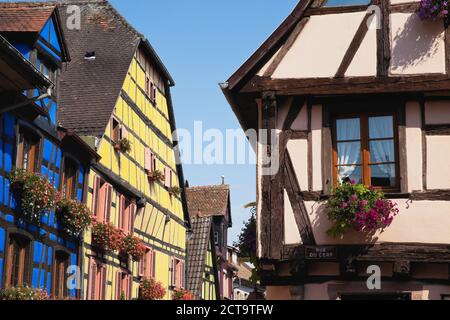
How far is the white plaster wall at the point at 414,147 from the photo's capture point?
36.0ft

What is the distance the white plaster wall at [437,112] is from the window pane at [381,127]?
52cm

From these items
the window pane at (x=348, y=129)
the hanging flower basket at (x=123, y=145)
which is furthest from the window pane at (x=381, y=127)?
the hanging flower basket at (x=123, y=145)

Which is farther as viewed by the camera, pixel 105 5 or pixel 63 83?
pixel 105 5

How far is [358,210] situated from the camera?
10523mm

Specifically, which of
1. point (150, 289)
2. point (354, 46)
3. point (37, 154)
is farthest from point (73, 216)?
point (354, 46)

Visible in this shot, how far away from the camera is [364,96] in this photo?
11.5 meters

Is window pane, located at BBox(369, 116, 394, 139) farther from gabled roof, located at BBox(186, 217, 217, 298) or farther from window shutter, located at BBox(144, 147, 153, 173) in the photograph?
gabled roof, located at BBox(186, 217, 217, 298)

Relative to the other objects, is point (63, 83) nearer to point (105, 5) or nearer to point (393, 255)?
point (105, 5)

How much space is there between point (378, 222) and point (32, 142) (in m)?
8.43

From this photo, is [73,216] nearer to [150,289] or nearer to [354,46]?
[150,289]

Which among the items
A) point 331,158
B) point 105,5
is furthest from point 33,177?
point 105,5

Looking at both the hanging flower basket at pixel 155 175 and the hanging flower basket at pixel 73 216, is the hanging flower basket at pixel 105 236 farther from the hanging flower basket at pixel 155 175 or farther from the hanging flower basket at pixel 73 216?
the hanging flower basket at pixel 155 175

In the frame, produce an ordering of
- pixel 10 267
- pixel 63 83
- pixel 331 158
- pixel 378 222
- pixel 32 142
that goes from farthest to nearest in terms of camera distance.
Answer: pixel 63 83 → pixel 32 142 → pixel 10 267 → pixel 331 158 → pixel 378 222

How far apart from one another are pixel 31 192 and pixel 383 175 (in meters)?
7.11
